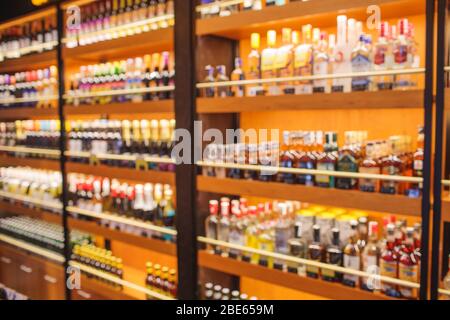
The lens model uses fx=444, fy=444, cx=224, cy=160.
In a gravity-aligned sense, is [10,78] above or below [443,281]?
above

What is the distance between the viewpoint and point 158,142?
2.79 meters

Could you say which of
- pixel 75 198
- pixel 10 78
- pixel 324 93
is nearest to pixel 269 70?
pixel 324 93

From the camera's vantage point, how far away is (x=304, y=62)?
213cm

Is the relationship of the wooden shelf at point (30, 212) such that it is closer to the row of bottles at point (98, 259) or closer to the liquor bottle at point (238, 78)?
the row of bottles at point (98, 259)

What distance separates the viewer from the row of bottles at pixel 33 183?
3482 millimetres

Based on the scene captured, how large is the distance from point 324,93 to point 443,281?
92cm

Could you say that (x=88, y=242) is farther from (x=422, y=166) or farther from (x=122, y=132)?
(x=422, y=166)

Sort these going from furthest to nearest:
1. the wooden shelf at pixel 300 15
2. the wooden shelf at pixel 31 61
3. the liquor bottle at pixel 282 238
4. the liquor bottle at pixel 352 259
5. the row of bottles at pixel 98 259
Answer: the wooden shelf at pixel 31 61
the row of bottles at pixel 98 259
the liquor bottle at pixel 282 238
the liquor bottle at pixel 352 259
the wooden shelf at pixel 300 15

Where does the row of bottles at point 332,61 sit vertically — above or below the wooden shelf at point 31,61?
below

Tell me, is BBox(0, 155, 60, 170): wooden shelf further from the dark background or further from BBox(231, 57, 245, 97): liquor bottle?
BBox(231, 57, 245, 97): liquor bottle

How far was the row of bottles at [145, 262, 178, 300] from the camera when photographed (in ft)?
8.92

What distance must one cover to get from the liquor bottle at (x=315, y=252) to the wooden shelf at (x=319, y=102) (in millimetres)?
606

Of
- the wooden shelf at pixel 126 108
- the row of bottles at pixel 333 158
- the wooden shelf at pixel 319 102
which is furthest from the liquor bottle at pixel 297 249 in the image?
the wooden shelf at pixel 126 108

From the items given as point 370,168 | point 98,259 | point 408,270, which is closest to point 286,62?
point 370,168
